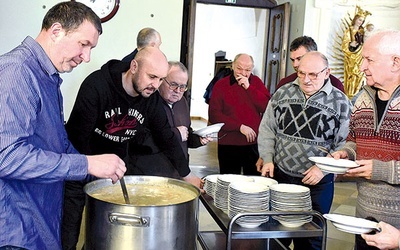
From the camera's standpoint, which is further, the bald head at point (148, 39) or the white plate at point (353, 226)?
the bald head at point (148, 39)

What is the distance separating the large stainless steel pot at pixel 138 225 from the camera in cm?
146

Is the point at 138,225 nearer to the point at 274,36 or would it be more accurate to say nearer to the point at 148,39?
the point at 148,39

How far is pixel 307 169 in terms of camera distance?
2453 millimetres

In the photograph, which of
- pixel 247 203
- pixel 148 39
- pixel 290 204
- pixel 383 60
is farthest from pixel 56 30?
pixel 148 39

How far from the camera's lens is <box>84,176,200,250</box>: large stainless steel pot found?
1.46m

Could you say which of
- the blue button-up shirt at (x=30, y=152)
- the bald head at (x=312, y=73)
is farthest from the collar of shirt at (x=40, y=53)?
the bald head at (x=312, y=73)

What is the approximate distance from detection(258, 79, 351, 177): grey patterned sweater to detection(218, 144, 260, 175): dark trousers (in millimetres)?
1035

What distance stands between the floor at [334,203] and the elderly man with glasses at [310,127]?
122cm

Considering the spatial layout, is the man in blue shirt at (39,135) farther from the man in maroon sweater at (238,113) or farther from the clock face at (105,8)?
the clock face at (105,8)

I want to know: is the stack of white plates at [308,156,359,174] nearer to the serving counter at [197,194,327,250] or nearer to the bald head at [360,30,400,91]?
the serving counter at [197,194,327,250]

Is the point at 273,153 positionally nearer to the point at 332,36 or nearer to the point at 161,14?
the point at 161,14

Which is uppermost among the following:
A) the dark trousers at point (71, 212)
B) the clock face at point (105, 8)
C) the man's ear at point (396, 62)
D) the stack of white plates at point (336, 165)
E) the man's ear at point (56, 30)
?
the clock face at point (105, 8)

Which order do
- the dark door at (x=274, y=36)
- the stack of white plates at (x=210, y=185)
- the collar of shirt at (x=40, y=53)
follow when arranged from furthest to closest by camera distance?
the dark door at (x=274, y=36)
the stack of white plates at (x=210, y=185)
the collar of shirt at (x=40, y=53)

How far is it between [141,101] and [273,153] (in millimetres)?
839
